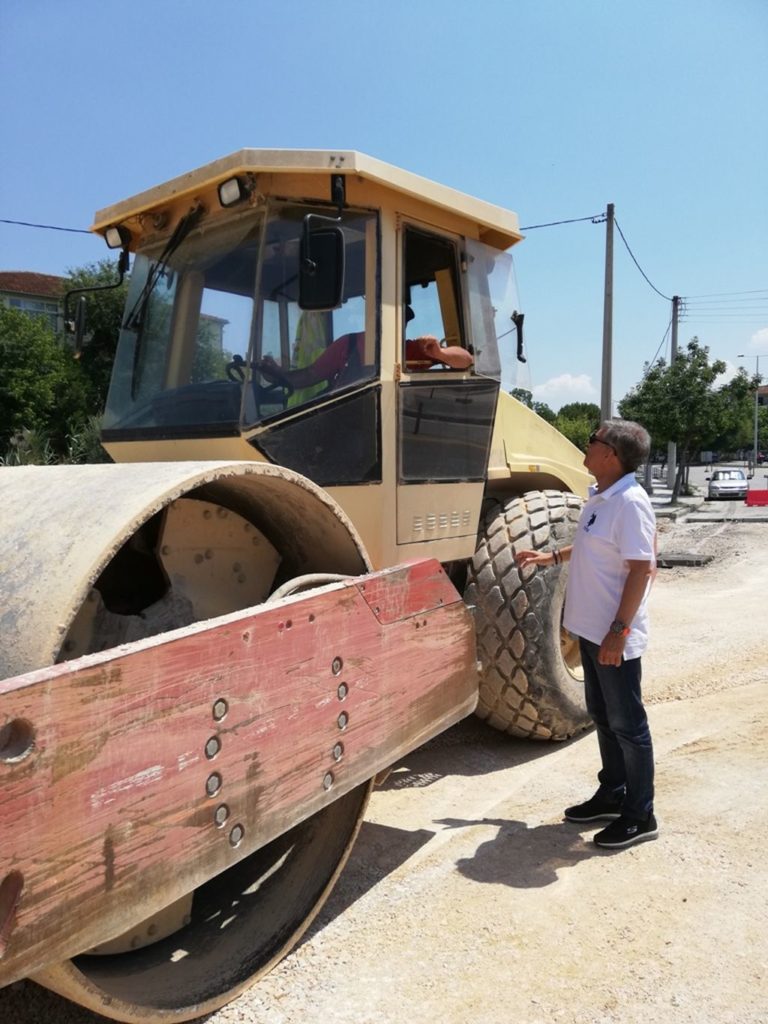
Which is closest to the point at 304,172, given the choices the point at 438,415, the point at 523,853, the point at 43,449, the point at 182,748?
the point at 438,415

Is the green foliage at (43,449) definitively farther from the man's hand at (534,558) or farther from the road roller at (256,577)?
the man's hand at (534,558)

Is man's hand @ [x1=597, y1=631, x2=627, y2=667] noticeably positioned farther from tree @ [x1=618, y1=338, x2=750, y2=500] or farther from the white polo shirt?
tree @ [x1=618, y1=338, x2=750, y2=500]

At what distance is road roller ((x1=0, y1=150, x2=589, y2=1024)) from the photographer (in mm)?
1754

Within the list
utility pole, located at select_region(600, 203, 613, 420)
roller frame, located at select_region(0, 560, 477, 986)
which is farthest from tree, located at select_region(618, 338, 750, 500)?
roller frame, located at select_region(0, 560, 477, 986)

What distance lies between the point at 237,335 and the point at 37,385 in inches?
978

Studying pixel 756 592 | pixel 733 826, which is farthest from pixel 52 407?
pixel 733 826

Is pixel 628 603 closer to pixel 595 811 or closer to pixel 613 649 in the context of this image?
pixel 613 649

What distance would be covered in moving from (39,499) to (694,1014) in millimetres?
2241

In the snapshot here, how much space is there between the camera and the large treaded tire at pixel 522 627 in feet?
14.0

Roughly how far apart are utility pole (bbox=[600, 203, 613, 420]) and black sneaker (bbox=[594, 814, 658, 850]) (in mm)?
15497

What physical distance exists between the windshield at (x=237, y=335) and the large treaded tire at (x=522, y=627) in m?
1.33

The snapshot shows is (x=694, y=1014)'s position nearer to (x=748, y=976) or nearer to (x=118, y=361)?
(x=748, y=976)

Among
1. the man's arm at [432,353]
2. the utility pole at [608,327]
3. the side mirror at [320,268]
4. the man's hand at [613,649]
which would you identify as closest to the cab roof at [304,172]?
the side mirror at [320,268]

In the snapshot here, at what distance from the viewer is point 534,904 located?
3008 mm
